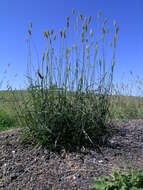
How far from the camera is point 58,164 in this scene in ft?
8.67

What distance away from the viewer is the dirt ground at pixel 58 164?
2359mm

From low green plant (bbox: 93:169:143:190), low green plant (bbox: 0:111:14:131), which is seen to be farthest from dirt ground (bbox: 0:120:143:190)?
low green plant (bbox: 0:111:14:131)

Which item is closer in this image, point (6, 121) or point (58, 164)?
point (58, 164)

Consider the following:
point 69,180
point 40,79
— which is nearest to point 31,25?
point 40,79

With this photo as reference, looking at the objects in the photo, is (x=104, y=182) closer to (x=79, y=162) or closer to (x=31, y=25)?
(x=79, y=162)

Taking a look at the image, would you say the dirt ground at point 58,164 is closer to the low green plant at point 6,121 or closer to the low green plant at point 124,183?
the low green plant at point 124,183

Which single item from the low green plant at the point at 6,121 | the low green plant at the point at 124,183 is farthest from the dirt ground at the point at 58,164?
the low green plant at the point at 6,121

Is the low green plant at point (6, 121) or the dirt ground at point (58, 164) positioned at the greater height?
the low green plant at point (6, 121)

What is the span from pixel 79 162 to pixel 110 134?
78 centimetres

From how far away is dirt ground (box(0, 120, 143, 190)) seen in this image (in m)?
2.36

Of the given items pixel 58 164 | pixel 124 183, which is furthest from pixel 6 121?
pixel 124 183

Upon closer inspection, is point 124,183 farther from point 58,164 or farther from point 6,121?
point 6,121

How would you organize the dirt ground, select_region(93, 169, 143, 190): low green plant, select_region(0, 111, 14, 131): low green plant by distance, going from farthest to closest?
select_region(0, 111, 14, 131): low green plant → the dirt ground → select_region(93, 169, 143, 190): low green plant

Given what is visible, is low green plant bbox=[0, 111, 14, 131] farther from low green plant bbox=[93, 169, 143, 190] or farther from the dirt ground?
low green plant bbox=[93, 169, 143, 190]
